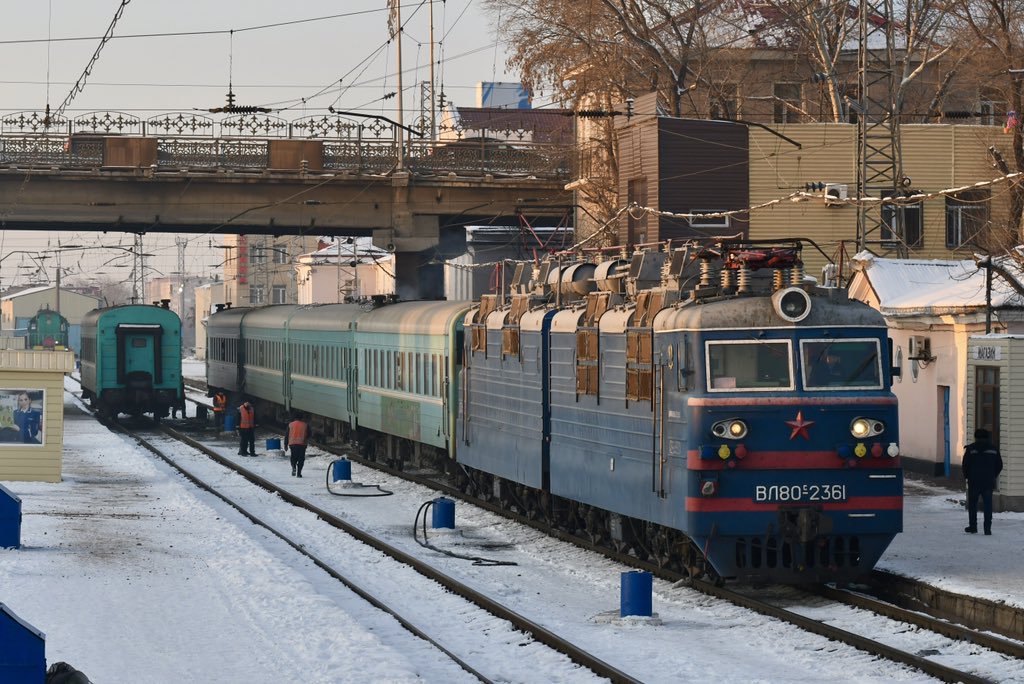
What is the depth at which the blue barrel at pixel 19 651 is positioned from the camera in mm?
9938

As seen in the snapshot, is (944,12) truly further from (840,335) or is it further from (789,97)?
(840,335)

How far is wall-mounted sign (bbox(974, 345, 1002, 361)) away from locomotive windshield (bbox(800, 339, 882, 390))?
8.82 meters

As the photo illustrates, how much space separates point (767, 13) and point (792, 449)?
143ft

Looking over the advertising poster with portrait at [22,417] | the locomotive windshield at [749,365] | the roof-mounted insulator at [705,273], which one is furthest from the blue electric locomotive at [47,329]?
the locomotive windshield at [749,365]

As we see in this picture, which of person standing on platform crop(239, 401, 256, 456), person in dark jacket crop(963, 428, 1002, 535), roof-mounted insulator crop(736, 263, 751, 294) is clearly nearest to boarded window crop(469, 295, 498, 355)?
person in dark jacket crop(963, 428, 1002, 535)

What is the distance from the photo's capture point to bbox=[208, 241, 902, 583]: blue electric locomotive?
16.1 metres

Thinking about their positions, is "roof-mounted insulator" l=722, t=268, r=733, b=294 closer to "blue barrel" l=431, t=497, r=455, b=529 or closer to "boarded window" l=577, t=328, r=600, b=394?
"boarded window" l=577, t=328, r=600, b=394

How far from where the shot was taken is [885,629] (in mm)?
14922

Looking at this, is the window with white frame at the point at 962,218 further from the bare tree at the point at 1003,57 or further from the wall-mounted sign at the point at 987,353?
the wall-mounted sign at the point at 987,353

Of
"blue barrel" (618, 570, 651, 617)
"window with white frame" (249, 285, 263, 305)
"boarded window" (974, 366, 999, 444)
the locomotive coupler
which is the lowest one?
"blue barrel" (618, 570, 651, 617)

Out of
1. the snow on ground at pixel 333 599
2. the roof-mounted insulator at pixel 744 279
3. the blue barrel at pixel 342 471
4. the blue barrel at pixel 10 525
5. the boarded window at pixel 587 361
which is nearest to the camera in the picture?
the snow on ground at pixel 333 599

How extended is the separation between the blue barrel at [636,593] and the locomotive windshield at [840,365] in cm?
253

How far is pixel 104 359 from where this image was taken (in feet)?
163

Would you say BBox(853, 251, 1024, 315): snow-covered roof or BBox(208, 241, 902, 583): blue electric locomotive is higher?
BBox(853, 251, 1024, 315): snow-covered roof
